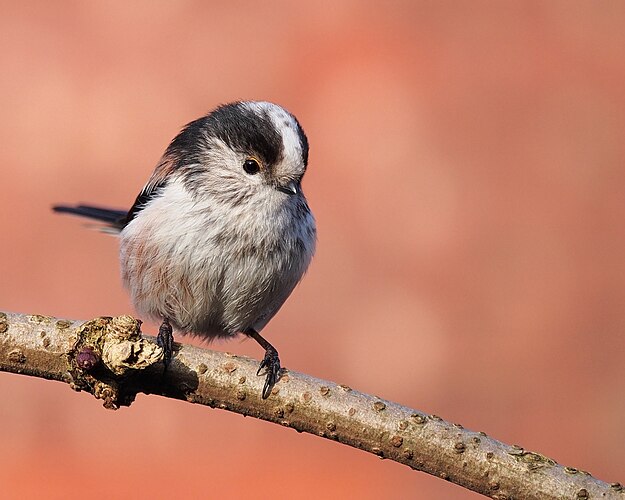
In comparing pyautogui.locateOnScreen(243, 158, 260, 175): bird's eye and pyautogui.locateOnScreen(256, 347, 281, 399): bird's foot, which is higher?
pyautogui.locateOnScreen(243, 158, 260, 175): bird's eye

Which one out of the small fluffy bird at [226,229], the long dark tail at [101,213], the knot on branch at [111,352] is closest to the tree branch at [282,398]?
the knot on branch at [111,352]

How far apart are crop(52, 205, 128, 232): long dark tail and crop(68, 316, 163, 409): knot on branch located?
1.27m

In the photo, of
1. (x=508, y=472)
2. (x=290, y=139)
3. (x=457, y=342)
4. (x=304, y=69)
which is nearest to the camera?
(x=508, y=472)

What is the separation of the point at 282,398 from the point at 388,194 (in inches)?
55.8

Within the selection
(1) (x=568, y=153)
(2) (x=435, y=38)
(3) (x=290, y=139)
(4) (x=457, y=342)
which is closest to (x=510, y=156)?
(1) (x=568, y=153)

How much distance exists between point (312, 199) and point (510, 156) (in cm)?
65

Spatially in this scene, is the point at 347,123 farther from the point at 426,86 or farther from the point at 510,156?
the point at 510,156

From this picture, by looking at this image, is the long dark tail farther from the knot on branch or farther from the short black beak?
the knot on branch

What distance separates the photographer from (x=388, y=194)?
2834mm

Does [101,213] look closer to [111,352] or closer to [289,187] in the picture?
[289,187]

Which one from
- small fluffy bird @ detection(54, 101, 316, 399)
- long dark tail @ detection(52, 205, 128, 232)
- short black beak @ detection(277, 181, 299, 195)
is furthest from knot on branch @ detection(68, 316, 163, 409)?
long dark tail @ detection(52, 205, 128, 232)

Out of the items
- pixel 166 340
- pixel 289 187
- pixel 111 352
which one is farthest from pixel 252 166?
pixel 111 352

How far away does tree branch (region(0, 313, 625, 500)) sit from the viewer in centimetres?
138

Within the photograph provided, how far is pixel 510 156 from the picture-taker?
9.66 ft
